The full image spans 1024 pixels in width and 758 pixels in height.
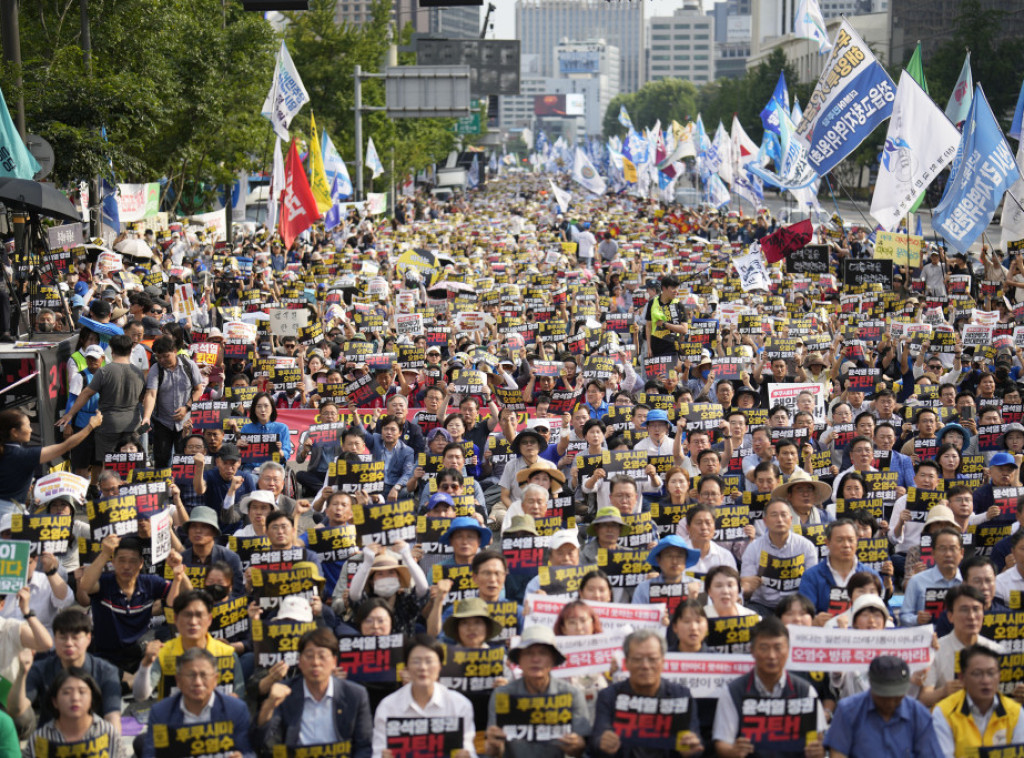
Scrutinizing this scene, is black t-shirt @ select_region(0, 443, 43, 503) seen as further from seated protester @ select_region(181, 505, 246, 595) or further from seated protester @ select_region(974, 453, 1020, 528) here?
seated protester @ select_region(974, 453, 1020, 528)

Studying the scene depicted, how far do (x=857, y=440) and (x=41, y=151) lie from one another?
1287 cm

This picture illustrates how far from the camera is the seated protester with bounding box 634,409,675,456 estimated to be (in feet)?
40.1

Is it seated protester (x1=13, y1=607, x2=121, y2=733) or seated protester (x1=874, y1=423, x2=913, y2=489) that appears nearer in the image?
seated protester (x1=13, y1=607, x2=121, y2=733)

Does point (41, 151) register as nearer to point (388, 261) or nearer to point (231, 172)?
point (388, 261)

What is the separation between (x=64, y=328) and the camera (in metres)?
16.5

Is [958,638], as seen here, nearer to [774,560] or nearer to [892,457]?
[774,560]

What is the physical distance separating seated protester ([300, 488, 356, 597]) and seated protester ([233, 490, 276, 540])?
12.1 inches

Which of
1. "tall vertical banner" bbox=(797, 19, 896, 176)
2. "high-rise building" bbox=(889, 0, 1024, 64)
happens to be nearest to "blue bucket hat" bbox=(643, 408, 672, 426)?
"tall vertical banner" bbox=(797, 19, 896, 176)

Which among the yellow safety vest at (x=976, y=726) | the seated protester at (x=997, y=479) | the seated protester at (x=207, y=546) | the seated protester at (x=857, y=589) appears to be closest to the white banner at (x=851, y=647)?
the yellow safety vest at (x=976, y=726)

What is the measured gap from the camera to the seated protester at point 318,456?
12.6m

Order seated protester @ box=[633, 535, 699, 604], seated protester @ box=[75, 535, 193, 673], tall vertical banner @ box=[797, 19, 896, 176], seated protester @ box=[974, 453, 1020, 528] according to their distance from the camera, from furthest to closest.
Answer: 1. tall vertical banner @ box=[797, 19, 896, 176]
2. seated protester @ box=[974, 453, 1020, 528]
3. seated protester @ box=[75, 535, 193, 673]
4. seated protester @ box=[633, 535, 699, 604]

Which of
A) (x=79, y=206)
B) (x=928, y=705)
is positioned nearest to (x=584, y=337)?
(x=928, y=705)

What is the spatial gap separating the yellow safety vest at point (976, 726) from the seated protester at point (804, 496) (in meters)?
3.38

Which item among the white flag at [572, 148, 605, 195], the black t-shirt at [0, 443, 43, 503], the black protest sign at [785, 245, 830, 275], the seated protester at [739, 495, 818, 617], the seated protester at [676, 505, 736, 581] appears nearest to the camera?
the seated protester at [739, 495, 818, 617]
